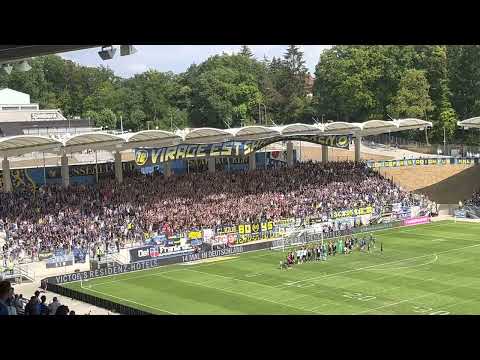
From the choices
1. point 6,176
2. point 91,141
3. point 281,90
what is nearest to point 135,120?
point 281,90

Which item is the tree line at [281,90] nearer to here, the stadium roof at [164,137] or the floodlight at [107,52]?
the stadium roof at [164,137]

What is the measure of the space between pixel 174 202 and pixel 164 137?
4752mm

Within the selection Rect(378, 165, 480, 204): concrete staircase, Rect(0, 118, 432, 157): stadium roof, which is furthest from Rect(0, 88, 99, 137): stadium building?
Rect(378, 165, 480, 204): concrete staircase

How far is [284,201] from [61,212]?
16.6 m

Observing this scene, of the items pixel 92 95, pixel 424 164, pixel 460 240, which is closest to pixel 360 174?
pixel 424 164

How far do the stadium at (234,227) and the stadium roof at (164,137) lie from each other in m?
0.12

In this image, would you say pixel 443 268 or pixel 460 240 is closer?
pixel 443 268

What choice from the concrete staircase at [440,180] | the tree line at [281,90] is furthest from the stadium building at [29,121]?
the concrete staircase at [440,180]

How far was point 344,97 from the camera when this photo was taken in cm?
8925

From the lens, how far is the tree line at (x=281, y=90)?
268ft

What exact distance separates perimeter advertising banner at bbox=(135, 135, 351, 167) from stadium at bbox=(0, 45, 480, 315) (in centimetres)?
10

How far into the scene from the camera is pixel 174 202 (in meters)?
47.9

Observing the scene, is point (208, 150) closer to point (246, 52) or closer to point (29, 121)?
point (29, 121)
